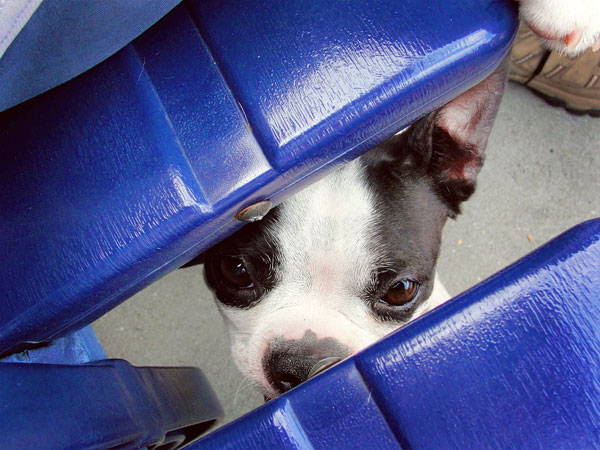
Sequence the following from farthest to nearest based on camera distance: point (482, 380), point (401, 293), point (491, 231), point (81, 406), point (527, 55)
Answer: point (491, 231) < point (527, 55) < point (401, 293) < point (81, 406) < point (482, 380)

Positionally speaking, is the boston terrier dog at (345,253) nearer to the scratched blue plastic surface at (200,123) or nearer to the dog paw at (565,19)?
the dog paw at (565,19)

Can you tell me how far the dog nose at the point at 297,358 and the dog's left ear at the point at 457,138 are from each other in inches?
19.1

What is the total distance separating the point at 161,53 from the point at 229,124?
0.16 metres

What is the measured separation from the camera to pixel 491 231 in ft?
7.02

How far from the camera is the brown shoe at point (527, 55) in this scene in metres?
1.95

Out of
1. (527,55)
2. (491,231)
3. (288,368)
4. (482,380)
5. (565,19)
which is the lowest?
(482,380)

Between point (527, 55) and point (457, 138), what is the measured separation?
98 centimetres

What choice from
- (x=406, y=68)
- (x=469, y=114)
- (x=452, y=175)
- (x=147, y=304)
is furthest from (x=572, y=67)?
(x=147, y=304)

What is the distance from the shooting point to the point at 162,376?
4.20 ft

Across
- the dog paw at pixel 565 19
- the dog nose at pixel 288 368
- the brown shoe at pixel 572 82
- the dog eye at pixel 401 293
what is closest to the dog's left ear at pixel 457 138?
the dog paw at pixel 565 19

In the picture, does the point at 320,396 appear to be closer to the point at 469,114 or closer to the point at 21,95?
the point at 21,95

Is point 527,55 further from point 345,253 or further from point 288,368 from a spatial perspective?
point 288,368

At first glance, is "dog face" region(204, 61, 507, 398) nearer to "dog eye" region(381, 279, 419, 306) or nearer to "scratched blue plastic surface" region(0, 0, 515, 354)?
"dog eye" region(381, 279, 419, 306)

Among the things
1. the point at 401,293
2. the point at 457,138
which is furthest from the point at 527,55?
the point at 401,293
